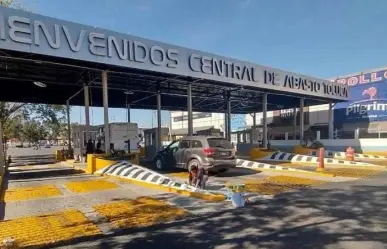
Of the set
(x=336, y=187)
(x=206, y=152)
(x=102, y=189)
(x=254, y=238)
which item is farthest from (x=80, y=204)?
(x=336, y=187)

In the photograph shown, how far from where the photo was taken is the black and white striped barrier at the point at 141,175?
31.8ft

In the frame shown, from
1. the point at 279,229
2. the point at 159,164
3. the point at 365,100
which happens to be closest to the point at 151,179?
the point at 159,164

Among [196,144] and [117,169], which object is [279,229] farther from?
[117,169]

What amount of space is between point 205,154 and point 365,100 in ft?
79.7

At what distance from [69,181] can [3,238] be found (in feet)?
23.9

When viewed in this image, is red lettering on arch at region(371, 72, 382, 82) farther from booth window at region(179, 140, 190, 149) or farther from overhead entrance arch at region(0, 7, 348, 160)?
booth window at region(179, 140, 190, 149)

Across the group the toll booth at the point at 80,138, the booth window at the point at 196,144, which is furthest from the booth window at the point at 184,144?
the toll booth at the point at 80,138

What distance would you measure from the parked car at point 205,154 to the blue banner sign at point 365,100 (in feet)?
65.6

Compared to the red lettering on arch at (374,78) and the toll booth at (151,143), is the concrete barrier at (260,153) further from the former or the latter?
the red lettering on arch at (374,78)

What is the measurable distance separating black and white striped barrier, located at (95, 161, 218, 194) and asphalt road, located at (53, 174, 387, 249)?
93.3 inches

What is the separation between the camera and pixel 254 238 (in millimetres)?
5266

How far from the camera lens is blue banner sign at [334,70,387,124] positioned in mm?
29297

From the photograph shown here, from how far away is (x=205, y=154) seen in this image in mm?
12609

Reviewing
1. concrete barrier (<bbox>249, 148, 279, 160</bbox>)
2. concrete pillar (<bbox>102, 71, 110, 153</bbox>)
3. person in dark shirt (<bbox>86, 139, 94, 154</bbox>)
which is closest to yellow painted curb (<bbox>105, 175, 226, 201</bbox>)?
concrete pillar (<bbox>102, 71, 110, 153</bbox>)
